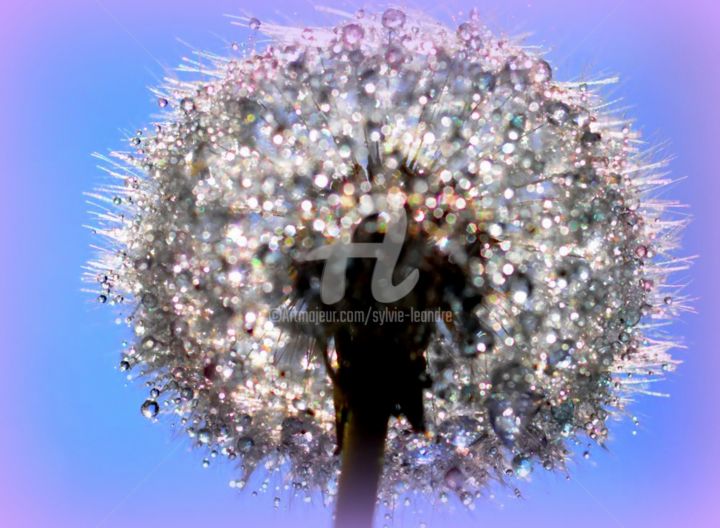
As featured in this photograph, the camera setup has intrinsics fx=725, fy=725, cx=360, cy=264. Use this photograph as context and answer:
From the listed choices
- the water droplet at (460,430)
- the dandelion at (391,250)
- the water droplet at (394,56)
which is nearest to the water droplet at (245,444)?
the dandelion at (391,250)

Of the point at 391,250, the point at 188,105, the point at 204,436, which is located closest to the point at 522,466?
the point at 391,250

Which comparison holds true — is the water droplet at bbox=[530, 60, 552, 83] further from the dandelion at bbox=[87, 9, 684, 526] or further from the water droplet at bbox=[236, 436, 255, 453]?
the water droplet at bbox=[236, 436, 255, 453]

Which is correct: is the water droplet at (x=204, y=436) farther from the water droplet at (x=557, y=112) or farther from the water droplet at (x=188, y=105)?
the water droplet at (x=557, y=112)

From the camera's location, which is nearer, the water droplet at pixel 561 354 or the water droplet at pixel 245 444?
the water droplet at pixel 561 354

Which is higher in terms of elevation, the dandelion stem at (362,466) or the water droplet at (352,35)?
the water droplet at (352,35)

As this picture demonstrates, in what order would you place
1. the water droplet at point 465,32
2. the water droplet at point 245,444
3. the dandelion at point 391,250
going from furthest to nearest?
1. the water droplet at point 245,444
2. the water droplet at point 465,32
3. the dandelion at point 391,250

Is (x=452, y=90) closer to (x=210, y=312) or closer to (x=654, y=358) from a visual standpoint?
(x=210, y=312)

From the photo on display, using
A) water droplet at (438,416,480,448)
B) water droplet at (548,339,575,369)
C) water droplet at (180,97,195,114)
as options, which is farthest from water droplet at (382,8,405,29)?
water droplet at (438,416,480,448)

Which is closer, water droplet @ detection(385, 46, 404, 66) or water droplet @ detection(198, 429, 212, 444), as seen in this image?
water droplet @ detection(385, 46, 404, 66)

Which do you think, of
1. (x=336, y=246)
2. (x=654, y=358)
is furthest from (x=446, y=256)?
(x=654, y=358)
